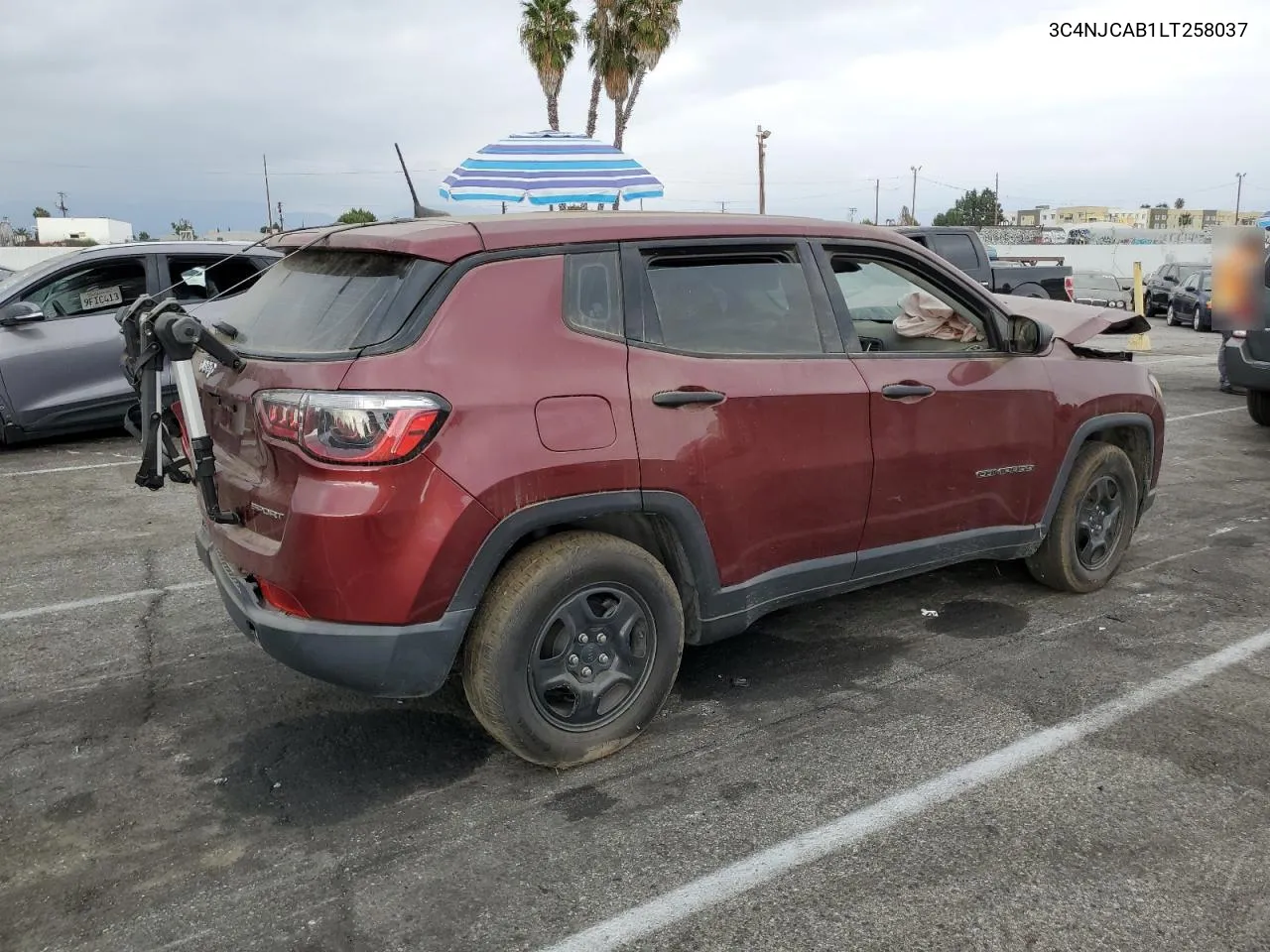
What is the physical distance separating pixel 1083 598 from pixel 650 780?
2741 mm

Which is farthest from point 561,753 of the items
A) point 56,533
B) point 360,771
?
point 56,533

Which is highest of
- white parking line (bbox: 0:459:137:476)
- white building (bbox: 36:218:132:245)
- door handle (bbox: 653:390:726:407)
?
white building (bbox: 36:218:132:245)

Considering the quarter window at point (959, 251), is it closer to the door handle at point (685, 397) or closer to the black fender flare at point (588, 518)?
the door handle at point (685, 397)

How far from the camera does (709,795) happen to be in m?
3.19

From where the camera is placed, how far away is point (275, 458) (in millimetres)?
3008

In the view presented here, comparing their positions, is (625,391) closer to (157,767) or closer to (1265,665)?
(157,767)

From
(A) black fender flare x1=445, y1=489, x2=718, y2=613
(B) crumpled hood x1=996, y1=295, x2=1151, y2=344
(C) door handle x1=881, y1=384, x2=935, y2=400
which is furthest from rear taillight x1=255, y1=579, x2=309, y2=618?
(B) crumpled hood x1=996, y1=295, x2=1151, y2=344

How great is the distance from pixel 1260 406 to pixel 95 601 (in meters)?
9.99

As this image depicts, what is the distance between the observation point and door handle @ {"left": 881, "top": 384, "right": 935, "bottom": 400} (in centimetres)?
391

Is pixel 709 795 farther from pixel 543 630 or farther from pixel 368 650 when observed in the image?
pixel 368 650

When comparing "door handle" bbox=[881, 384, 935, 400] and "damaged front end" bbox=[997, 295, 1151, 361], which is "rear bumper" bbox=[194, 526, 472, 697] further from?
"damaged front end" bbox=[997, 295, 1151, 361]

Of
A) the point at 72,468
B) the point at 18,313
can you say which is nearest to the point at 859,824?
the point at 72,468

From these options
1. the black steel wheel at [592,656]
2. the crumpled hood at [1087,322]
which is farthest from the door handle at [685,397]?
the crumpled hood at [1087,322]

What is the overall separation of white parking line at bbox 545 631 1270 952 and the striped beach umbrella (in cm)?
1073
